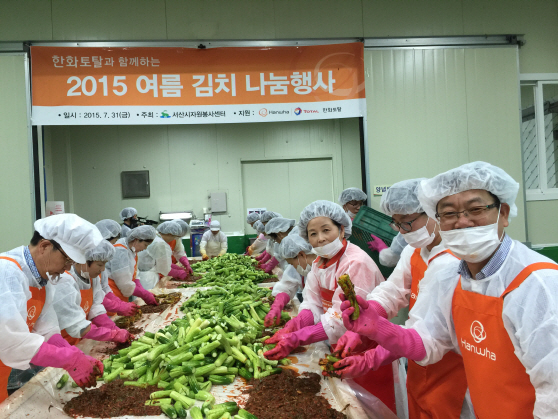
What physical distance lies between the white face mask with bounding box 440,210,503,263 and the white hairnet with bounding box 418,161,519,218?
0.39 ft

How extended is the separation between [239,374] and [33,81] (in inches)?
191

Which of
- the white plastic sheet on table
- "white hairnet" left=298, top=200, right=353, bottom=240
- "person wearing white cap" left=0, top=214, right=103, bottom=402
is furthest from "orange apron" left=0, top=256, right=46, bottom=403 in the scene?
"white hairnet" left=298, top=200, right=353, bottom=240

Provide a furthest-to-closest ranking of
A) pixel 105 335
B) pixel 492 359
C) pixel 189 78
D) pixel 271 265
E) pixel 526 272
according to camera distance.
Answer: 1. pixel 271 265
2. pixel 189 78
3. pixel 105 335
4. pixel 492 359
5. pixel 526 272

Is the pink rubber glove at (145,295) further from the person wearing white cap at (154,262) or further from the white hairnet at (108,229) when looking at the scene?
the person wearing white cap at (154,262)

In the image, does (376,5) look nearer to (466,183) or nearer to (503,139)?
(503,139)

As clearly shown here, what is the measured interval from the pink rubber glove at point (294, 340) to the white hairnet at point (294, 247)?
3.32 ft

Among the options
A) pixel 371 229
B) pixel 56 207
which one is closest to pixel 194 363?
pixel 371 229

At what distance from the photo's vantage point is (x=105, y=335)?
2.79 m

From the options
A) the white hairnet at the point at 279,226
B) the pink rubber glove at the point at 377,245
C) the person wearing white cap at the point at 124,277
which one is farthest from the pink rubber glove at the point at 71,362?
the white hairnet at the point at 279,226

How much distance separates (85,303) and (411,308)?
256 cm

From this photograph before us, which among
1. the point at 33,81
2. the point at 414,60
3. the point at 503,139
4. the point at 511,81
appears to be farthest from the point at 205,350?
the point at 511,81

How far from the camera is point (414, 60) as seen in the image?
555cm

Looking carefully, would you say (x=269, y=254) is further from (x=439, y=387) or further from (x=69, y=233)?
(x=439, y=387)

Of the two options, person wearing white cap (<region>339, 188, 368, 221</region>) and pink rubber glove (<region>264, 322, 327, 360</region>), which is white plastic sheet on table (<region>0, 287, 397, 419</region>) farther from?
person wearing white cap (<region>339, 188, 368, 221</region>)
